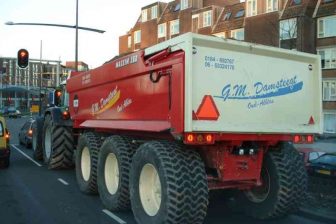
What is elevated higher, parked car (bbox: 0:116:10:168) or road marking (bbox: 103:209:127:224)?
parked car (bbox: 0:116:10:168)

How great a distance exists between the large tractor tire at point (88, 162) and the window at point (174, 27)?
57.4 meters

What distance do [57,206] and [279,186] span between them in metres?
3.96

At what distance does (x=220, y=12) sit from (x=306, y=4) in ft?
46.8

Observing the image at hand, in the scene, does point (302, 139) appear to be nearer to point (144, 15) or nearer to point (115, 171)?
point (115, 171)

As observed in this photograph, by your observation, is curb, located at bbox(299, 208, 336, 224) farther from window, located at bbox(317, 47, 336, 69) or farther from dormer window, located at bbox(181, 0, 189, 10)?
dormer window, located at bbox(181, 0, 189, 10)

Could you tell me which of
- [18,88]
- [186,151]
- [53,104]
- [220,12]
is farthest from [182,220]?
[18,88]

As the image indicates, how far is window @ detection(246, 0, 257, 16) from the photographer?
53469 mm

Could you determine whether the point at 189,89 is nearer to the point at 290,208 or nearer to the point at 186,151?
the point at 186,151

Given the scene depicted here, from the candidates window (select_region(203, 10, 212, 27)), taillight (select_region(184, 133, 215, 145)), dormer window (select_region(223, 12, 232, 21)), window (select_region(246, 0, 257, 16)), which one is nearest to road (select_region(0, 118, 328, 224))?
taillight (select_region(184, 133, 215, 145))

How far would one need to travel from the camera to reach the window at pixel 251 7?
53.5 m

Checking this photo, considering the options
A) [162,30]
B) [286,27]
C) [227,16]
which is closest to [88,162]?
[286,27]

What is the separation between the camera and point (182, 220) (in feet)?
22.4

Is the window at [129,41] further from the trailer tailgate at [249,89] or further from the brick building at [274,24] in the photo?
the trailer tailgate at [249,89]

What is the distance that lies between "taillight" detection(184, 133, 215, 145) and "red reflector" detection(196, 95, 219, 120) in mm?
228
